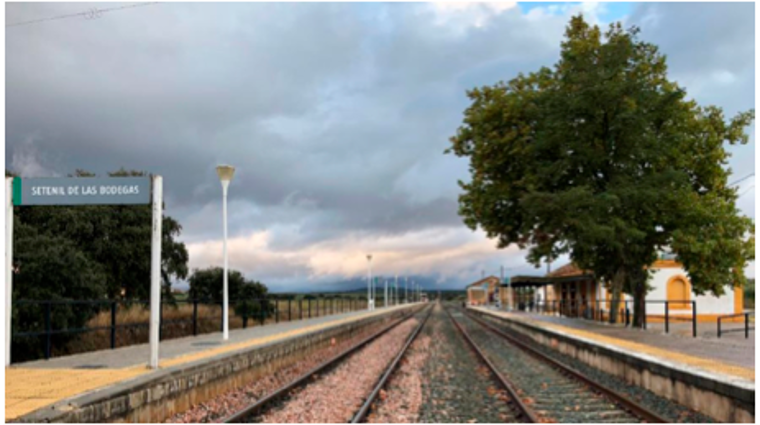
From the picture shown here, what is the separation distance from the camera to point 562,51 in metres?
26.2

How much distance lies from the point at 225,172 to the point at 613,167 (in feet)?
44.6

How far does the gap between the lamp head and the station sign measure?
812 centimetres

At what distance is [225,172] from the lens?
63.6 ft

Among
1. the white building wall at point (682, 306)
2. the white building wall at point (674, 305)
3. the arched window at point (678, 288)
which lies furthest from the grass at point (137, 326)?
the arched window at point (678, 288)

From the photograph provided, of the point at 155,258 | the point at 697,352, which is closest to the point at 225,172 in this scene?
the point at 155,258

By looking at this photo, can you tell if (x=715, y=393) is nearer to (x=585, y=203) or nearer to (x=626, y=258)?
(x=585, y=203)

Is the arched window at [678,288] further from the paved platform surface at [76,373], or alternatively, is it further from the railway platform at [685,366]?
the paved platform surface at [76,373]

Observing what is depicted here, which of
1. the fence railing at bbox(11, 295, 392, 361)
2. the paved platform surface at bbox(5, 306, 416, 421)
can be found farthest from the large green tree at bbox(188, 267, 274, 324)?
the paved platform surface at bbox(5, 306, 416, 421)

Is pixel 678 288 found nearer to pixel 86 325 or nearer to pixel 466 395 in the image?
pixel 466 395

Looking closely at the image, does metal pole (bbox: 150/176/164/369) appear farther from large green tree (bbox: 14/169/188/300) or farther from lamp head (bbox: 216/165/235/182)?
large green tree (bbox: 14/169/188/300)

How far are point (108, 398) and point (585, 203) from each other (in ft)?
57.8

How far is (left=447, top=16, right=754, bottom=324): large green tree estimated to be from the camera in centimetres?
2377

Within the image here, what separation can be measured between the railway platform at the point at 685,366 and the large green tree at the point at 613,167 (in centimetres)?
497

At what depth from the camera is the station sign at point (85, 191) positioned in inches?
432
